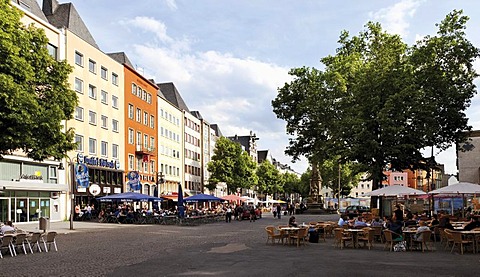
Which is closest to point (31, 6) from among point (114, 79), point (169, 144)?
point (114, 79)

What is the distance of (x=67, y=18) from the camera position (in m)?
51.9

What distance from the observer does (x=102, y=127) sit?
179 ft

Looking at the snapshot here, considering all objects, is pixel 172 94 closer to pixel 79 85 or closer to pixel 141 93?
pixel 141 93

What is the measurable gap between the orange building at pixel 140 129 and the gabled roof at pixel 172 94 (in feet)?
46.4

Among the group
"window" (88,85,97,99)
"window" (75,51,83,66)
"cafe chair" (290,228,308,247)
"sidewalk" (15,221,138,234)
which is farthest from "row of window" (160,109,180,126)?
"cafe chair" (290,228,308,247)

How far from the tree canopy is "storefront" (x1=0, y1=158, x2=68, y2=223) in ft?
71.4

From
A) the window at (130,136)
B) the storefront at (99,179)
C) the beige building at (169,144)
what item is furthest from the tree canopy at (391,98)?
the beige building at (169,144)

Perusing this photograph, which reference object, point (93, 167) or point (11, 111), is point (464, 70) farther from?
point (93, 167)

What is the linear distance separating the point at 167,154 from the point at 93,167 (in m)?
24.4

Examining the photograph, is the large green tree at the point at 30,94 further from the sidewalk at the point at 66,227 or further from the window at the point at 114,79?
the window at the point at 114,79

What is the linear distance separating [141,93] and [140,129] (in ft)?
15.1

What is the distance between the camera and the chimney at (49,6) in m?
53.2

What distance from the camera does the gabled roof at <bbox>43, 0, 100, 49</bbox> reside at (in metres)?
51.8

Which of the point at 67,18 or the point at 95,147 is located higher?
the point at 67,18
